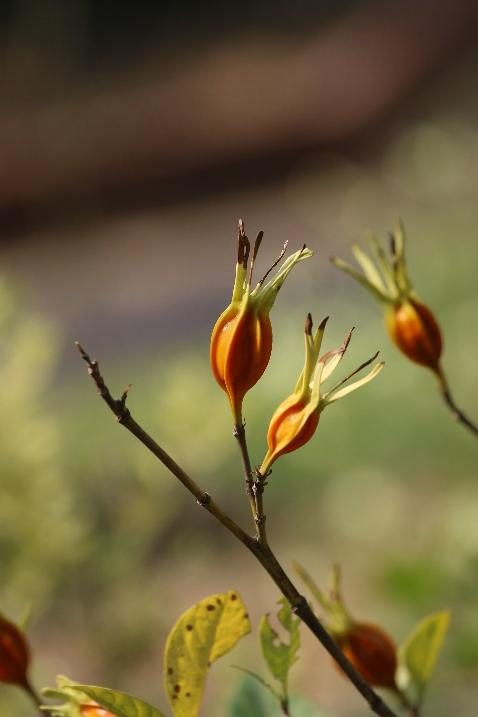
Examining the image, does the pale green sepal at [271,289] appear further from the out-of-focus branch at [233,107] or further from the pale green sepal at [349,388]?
the out-of-focus branch at [233,107]

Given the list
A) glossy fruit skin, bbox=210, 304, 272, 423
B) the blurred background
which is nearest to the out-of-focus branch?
the blurred background

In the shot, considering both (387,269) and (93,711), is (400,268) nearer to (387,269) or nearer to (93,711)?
(387,269)

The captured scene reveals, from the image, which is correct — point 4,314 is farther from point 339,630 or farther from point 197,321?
point 197,321

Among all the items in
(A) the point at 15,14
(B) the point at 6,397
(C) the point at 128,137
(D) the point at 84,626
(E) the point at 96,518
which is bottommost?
(D) the point at 84,626

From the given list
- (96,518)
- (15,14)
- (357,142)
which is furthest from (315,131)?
→ (96,518)

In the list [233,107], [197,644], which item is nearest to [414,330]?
[197,644]

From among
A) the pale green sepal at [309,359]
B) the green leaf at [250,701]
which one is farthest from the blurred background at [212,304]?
the pale green sepal at [309,359]
